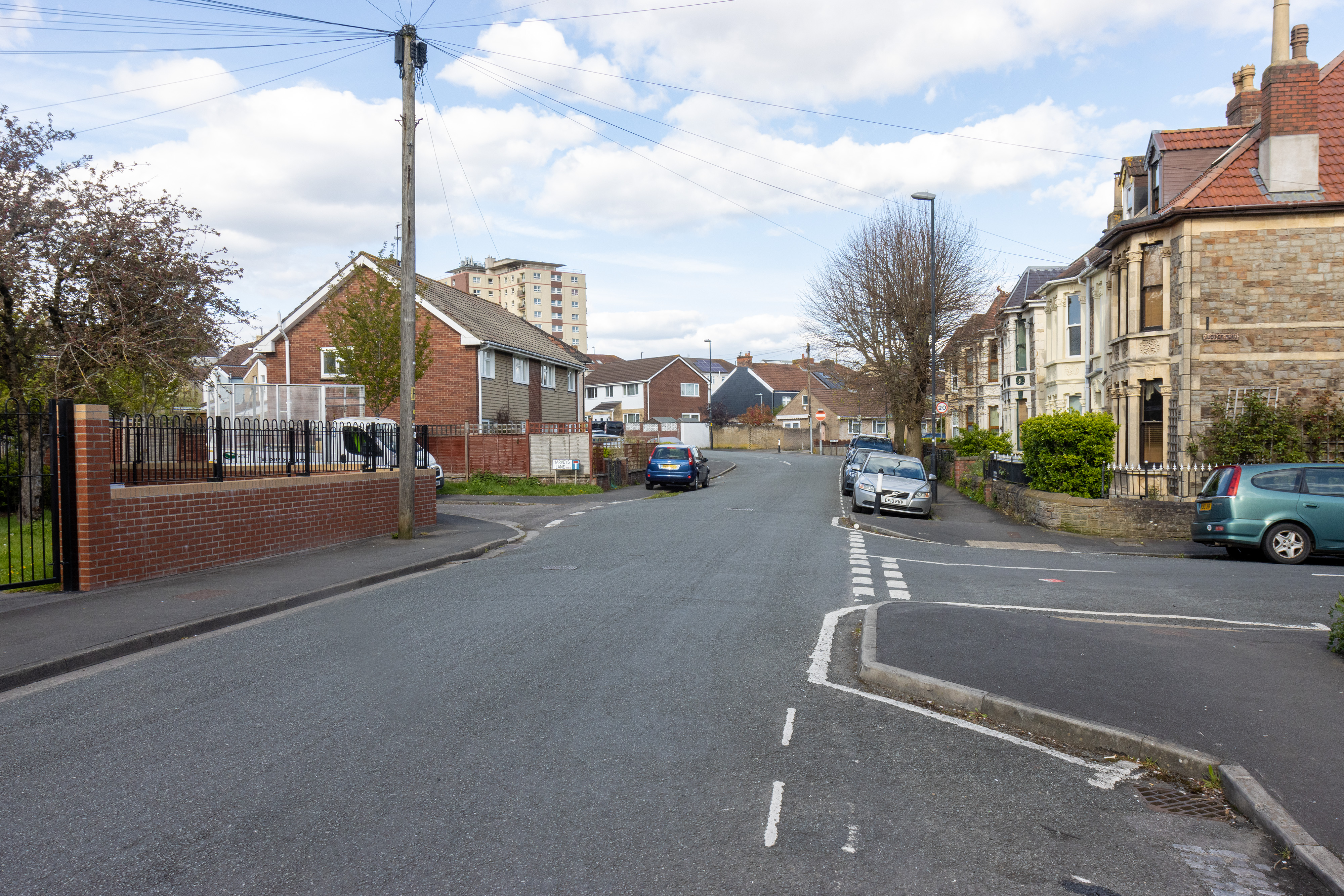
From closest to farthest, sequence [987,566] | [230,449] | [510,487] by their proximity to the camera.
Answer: [230,449], [987,566], [510,487]

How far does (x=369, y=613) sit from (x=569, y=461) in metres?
21.3

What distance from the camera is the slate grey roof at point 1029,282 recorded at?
40.8 m

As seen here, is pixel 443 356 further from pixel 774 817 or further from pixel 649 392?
pixel 649 392

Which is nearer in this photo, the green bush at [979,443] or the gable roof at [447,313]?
the green bush at [979,443]

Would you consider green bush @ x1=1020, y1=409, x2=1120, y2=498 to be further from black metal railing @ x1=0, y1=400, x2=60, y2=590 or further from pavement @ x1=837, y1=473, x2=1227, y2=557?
black metal railing @ x1=0, y1=400, x2=60, y2=590

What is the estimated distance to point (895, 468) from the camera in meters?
24.9

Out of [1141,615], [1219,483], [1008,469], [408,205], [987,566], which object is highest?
[408,205]

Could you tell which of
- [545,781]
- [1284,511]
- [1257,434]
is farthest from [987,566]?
[545,781]

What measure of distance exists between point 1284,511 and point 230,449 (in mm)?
16559

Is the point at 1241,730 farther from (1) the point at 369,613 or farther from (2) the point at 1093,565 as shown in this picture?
(2) the point at 1093,565

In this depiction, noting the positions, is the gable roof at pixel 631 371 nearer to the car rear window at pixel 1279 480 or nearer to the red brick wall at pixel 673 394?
the red brick wall at pixel 673 394

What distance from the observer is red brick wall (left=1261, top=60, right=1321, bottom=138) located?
71.8 ft

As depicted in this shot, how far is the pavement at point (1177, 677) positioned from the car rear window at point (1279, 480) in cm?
742

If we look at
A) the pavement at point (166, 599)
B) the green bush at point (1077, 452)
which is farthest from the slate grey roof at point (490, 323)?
the green bush at point (1077, 452)
